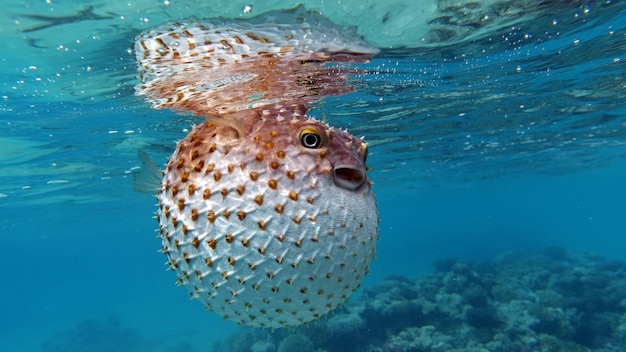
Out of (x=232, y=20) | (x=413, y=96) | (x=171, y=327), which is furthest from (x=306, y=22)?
(x=171, y=327)

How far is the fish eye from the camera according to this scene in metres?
2.21

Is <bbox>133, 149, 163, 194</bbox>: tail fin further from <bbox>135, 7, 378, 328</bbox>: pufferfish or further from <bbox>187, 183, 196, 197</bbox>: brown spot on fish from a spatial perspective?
<bbox>187, 183, 196, 197</bbox>: brown spot on fish

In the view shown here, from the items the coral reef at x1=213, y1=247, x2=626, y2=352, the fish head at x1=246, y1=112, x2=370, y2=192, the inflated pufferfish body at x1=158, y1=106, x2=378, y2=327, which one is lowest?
the coral reef at x1=213, y1=247, x2=626, y2=352

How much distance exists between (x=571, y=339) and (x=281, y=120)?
15.8m

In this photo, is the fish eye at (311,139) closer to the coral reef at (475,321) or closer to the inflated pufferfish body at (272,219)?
the inflated pufferfish body at (272,219)

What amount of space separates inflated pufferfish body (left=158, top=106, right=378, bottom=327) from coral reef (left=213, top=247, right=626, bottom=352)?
12161 millimetres

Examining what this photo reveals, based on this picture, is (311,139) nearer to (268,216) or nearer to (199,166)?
(268,216)

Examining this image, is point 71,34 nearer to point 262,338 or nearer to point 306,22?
point 306,22

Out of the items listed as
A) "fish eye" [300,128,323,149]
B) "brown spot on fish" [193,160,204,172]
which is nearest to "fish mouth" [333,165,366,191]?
"fish eye" [300,128,323,149]

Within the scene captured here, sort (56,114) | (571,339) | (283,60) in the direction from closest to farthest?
(283,60) → (56,114) → (571,339)

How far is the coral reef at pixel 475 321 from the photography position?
13.2 meters

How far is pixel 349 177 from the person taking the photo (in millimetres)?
2197

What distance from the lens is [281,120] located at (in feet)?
7.98

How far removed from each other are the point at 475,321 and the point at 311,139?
1491 centimetres
